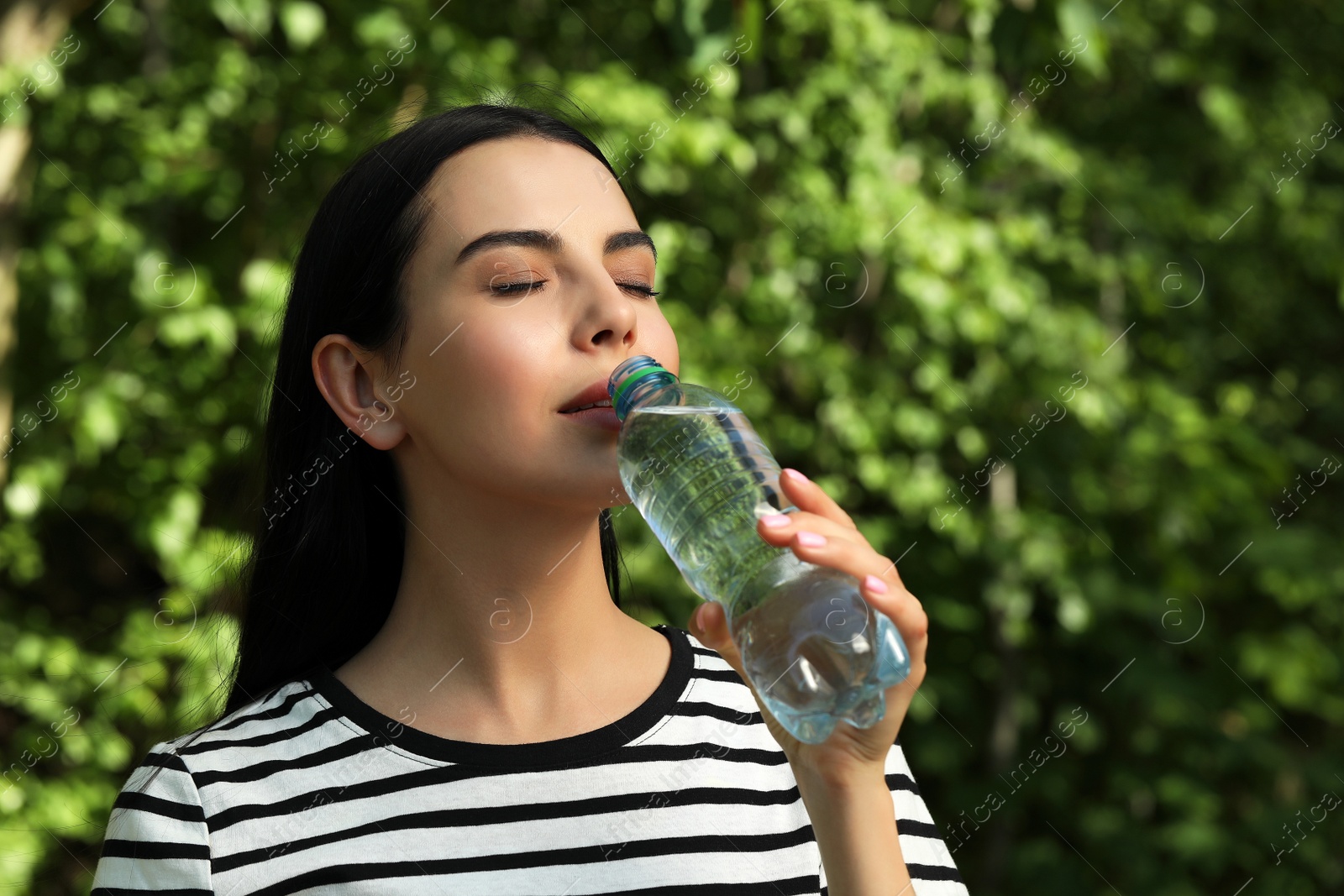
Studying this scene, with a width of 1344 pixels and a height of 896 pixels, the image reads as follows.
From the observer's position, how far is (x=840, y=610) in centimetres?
118

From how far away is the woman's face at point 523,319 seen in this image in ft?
4.29

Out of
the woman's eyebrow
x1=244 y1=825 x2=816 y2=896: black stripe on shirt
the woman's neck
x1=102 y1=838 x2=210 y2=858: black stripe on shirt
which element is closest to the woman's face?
the woman's eyebrow

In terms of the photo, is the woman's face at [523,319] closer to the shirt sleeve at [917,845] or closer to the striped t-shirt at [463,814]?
the striped t-shirt at [463,814]

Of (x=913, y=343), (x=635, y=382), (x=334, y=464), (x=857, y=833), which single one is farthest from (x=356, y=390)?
(x=913, y=343)

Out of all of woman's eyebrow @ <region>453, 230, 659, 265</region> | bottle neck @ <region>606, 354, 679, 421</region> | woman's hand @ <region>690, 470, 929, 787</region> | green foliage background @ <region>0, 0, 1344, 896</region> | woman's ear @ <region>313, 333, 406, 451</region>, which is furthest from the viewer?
green foliage background @ <region>0, 0, 1344, 896</region>

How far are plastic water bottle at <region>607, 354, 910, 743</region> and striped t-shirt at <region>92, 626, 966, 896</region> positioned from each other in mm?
214

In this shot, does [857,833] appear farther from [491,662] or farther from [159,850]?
[159,850]

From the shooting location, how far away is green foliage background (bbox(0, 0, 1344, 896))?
10.7 feet

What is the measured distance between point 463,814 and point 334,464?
0.53 meters

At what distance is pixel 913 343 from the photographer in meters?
4.18

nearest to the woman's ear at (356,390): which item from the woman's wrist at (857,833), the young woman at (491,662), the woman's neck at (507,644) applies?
the young woman at (491,662)

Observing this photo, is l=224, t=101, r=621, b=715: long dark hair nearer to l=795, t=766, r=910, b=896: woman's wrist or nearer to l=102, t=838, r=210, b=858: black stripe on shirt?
l=102, t=838, r=210, b=858: black stripe on shirt

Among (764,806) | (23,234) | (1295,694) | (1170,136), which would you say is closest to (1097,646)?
(1295,694)

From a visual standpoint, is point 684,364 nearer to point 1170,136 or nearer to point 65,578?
point 65,578
